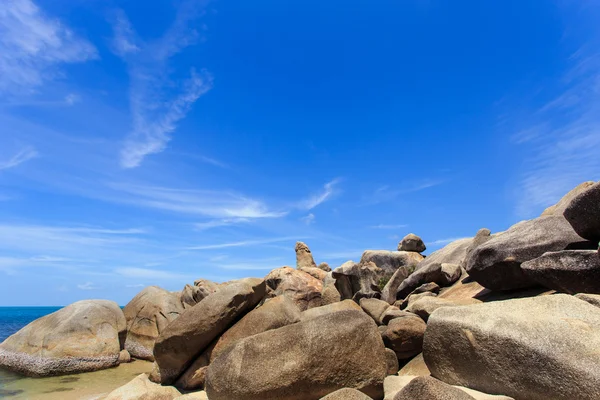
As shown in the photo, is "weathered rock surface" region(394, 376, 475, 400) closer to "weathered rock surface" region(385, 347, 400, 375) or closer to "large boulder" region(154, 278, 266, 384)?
"weathered rock surface" region(385, 347, 400, 375)

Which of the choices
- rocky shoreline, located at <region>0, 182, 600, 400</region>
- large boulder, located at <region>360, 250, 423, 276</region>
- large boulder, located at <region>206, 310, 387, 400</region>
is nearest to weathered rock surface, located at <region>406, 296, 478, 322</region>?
rocky shoreline, located at <region>0, 182, 600, 400</region>

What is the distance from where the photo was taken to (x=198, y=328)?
9883 millimetres

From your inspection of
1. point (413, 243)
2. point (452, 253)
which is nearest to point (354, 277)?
point (452, 253)

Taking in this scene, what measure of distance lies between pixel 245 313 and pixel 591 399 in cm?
760

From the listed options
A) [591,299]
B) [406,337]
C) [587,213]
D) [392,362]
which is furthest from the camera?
[406,337]

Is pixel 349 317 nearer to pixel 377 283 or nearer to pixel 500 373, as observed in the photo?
pixel 500 373

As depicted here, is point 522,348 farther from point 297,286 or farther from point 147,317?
point 297,286

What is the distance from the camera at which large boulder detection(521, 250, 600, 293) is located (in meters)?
7.66

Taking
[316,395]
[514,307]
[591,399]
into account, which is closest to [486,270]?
[514,307]

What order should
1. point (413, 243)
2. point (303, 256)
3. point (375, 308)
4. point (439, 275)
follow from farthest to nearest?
point (303, 256) → point (413, 243) → point (439, 275) → point (375, 308)

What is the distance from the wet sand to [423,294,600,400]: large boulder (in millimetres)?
11097

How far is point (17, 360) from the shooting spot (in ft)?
60.5

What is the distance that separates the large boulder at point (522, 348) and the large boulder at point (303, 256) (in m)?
33.4

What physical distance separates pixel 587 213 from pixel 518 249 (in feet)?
6.60
